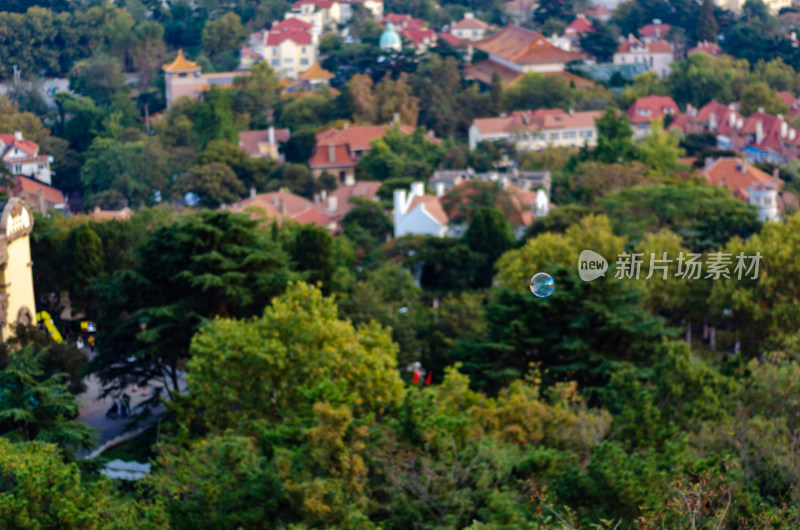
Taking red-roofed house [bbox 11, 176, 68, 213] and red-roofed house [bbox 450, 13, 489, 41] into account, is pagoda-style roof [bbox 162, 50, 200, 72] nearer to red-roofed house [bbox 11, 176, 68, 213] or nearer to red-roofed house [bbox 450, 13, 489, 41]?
red-roofed house [bbox 11, 176, 68, 213]

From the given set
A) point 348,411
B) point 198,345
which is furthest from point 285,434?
point 198,345

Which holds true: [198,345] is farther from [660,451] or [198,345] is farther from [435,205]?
[435,205]

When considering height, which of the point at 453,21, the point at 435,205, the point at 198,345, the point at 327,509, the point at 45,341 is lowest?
the point at 453,21

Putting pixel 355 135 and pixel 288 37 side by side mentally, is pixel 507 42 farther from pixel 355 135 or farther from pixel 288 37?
pixel 355 135

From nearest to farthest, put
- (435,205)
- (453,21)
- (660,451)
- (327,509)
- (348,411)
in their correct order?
(327,509) → (348,411) → (660,451) → (435,205) → (453,21)

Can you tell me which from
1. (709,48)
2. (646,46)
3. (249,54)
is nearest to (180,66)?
(249,54)

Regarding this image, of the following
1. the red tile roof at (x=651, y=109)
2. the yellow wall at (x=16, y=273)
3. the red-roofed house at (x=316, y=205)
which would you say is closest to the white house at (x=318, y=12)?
the red tile roof at (x=651, y=109)
